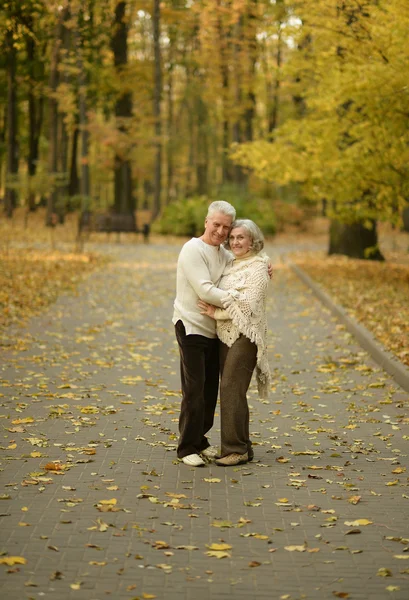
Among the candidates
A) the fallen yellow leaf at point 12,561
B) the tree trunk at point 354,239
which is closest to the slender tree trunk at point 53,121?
the tree trunk at point 354,239

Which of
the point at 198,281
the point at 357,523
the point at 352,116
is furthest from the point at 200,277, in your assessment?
the point at 352,116

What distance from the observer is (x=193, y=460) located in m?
7.29

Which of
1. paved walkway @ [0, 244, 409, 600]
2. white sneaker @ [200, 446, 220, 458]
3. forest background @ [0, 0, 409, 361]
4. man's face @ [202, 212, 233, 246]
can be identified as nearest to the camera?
paved walkway @ [0, 244, 409, 600]

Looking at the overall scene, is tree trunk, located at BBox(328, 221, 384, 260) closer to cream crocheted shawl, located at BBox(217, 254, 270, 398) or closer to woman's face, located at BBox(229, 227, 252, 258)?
cream crocheted shawl, located at BBox(217, 254, 270, 398)

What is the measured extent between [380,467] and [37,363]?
5.56 m

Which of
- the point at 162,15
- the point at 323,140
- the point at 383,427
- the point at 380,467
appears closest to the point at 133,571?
the point at 380,467

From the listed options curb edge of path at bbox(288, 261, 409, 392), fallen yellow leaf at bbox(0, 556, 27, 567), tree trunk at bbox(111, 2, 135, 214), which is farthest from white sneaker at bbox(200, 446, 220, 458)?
tree trunk at bbox(111, 2, 135, 214)

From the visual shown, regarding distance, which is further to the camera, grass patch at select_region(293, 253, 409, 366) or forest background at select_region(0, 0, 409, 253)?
forest background at select_region(0, 0, 409, 253)

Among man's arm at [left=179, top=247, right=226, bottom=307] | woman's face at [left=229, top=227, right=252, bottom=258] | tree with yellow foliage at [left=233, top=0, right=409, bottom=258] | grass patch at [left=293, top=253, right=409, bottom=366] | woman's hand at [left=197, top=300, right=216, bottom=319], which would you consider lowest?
grass patch at [left=293, top=253, right=409, bottom=366]

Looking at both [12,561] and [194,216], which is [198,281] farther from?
[194,216]

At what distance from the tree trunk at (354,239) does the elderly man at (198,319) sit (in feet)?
67.7

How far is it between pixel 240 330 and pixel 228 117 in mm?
40777

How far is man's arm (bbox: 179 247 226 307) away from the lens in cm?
709

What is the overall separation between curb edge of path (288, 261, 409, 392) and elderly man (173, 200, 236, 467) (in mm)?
3613
